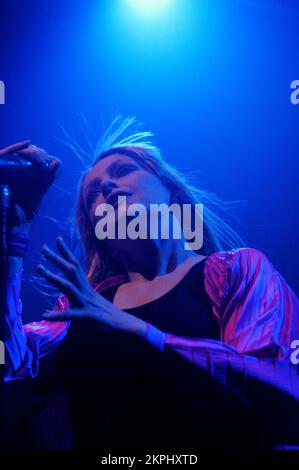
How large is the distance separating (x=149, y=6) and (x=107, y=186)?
0.73 meters

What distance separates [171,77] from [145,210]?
526 millimetres

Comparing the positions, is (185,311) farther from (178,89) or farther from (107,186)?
(178,89)

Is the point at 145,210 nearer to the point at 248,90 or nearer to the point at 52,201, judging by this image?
the point at 52,201

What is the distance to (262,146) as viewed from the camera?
1.87 m

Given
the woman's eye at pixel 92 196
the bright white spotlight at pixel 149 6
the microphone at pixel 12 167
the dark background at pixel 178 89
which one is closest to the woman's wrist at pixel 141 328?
the dark background at pixel 178 89

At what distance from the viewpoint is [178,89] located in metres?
1.90

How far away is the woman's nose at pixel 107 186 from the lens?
5.99 feet

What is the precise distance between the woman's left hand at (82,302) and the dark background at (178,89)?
16 cm

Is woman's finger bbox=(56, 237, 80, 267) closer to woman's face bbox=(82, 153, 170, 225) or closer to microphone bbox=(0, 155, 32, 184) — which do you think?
woman's face bbox=(82, 153, 170, 225)

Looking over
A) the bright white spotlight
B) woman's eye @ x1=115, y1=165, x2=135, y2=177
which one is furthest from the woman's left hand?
the bright white spotlight

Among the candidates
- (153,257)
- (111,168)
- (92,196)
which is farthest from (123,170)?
(153,257)

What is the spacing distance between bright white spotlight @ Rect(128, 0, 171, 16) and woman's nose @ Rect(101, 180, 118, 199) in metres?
0.68
